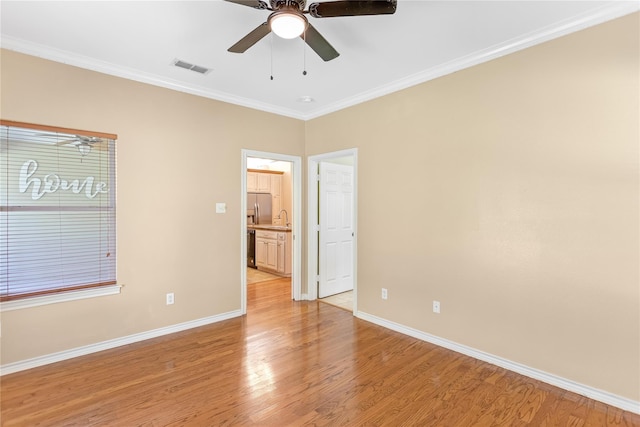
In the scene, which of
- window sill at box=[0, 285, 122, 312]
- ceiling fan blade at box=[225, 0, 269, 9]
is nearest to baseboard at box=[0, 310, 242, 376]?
window sill at box=[0, 285, 122, 312]

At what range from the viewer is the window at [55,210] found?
2654mm

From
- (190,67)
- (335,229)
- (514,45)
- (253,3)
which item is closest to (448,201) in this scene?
(514,45)

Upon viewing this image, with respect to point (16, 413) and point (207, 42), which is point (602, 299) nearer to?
point (207, 42)

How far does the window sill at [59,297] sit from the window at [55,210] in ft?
0.13

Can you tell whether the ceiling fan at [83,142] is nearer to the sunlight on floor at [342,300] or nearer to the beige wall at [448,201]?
the beige wall at [448,201]

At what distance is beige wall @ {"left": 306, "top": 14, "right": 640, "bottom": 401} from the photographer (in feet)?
7.31

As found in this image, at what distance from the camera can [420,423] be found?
2.06m

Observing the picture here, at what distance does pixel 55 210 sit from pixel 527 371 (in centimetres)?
426

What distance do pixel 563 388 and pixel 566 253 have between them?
3.35 feet

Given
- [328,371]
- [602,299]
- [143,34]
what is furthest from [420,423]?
[143,34]

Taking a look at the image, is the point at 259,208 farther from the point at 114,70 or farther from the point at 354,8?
the point at 354,8

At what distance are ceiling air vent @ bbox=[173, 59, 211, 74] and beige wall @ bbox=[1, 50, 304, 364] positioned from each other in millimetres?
453

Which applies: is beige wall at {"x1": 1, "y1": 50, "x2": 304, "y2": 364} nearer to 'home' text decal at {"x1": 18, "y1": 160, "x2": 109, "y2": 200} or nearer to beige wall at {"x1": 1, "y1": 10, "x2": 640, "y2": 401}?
beige wall at {"x1": 1, "y1": 10, "x2": 640, "y2": 401}

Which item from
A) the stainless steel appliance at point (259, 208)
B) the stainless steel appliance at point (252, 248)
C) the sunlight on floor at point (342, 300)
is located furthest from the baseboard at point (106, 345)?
the stainless steel appliance at point (259, 208)
